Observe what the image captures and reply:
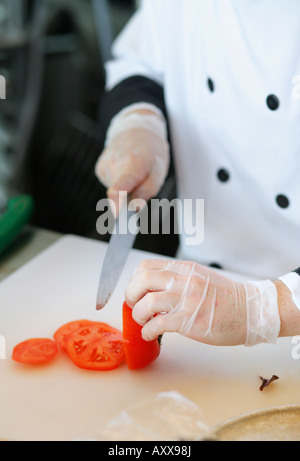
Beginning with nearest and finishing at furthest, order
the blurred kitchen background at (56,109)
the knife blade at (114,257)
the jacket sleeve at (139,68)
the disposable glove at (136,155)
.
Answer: the knife blade at (114,257)
the disposable glove at (136,155)
the jacket sleeve at (139,68)
the blurred kitchen background at (56,109)

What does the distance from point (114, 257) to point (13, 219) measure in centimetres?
31

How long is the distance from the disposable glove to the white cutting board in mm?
225

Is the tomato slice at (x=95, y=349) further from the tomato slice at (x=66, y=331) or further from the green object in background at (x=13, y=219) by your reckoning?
the green object in background at (x=13, y=219)

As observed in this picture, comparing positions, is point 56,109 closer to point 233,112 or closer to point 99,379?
point 233,112

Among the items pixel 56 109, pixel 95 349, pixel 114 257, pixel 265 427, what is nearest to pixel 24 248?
pixel 114 257

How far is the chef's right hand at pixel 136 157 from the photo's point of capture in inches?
42.7

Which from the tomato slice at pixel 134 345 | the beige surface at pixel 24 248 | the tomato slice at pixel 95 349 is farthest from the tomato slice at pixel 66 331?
the beige surface at pixel 24 248

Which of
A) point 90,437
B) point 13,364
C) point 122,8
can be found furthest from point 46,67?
point 90,437

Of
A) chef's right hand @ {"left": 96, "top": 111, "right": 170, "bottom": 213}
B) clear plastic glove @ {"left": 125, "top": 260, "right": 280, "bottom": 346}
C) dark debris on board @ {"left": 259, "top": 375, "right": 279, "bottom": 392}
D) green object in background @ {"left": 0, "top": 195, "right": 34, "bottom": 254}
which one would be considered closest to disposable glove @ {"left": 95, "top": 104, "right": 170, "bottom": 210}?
chef's right hand @ {"left": 96, "top": 111, "right": 170, "bottom": 213}

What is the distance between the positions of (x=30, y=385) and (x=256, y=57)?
0.72 metres

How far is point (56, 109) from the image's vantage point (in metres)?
2.71

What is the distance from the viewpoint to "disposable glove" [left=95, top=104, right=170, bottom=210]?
109 centimetres

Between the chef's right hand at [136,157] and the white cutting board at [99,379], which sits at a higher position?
the chef's right hand at [136,157]
